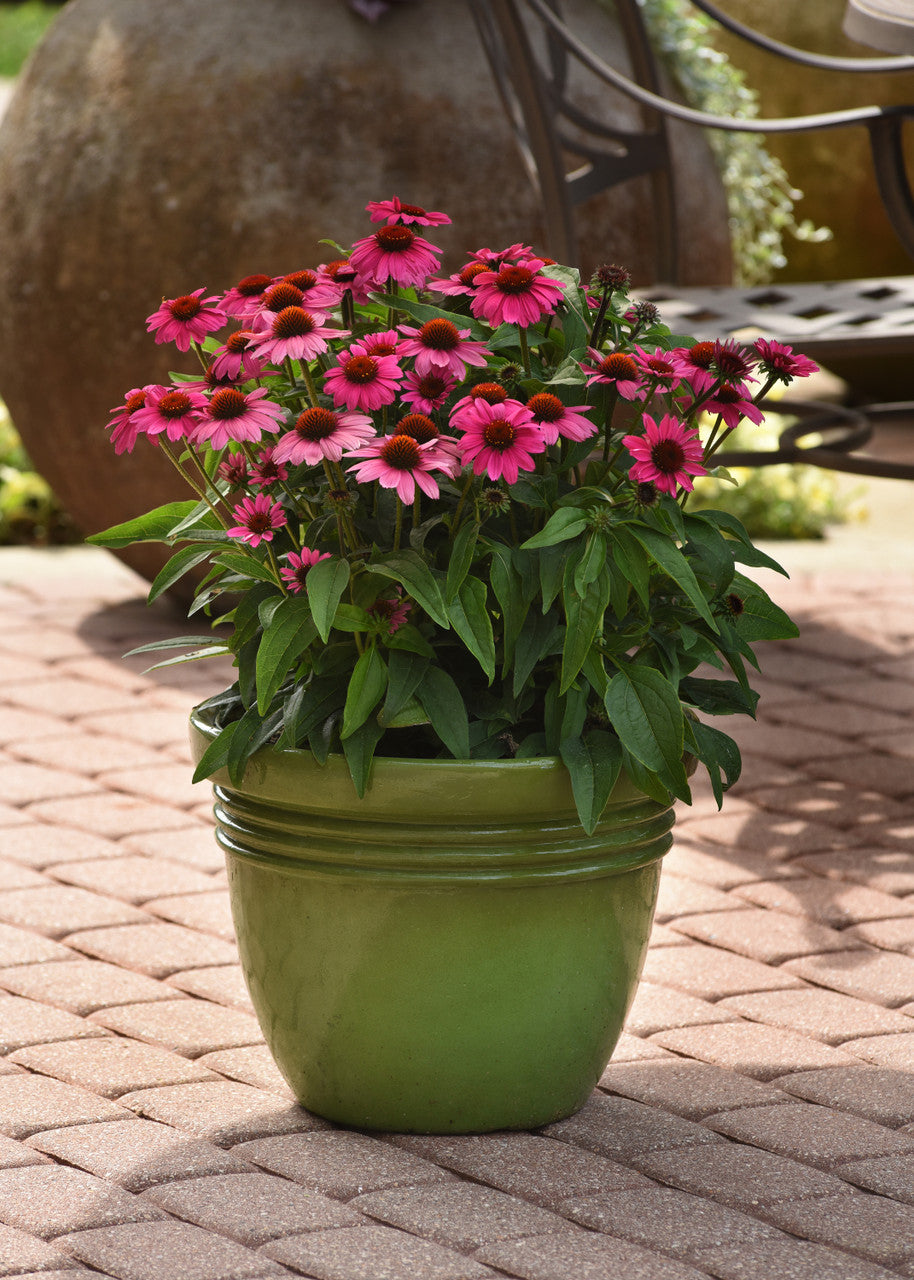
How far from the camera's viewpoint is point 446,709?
1618 mm

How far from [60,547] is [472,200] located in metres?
2.29

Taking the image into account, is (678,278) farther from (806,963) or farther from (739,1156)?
(739,1156)

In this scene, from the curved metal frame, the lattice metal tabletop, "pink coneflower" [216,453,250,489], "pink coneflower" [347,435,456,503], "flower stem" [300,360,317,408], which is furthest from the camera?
the curved metal frame

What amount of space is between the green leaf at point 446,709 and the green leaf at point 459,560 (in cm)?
11

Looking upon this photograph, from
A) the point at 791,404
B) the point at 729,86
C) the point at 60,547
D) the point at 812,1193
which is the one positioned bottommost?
the point at 812,1193

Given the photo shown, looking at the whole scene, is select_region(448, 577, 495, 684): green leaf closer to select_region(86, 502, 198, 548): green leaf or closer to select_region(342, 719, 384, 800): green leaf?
select_region(342, 719, 384, 800): green leaf

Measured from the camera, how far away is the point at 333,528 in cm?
170

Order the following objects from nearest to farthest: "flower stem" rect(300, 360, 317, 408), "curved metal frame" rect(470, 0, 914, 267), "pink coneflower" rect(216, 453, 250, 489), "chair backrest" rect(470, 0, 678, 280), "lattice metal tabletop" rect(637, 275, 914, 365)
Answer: "flower stem" rect(300, 360, 317, 408)
"pink coneflower" rect(216, 453, 250, 489)
"lattice metal tabletop" rect(637, 275, 914, 365)
"curved metal frame" rect(470, 0, 914, 267)
"chair backrest" rect(470, 0, 678, 280)

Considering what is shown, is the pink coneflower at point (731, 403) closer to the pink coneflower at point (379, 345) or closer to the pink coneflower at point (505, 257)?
Result: the pink coneflower at point (505, 257)

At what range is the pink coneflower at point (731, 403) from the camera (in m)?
1.67

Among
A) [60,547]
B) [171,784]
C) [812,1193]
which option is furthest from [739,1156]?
[60,547]

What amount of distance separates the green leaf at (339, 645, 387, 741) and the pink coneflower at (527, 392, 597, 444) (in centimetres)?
29

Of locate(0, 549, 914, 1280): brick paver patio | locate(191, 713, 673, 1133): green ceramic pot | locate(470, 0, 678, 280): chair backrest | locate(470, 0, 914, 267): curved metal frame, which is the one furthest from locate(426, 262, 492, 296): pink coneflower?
locate(470, 0, 678, 280): chair backrest

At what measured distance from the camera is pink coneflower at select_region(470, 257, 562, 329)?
1588 millimetres
